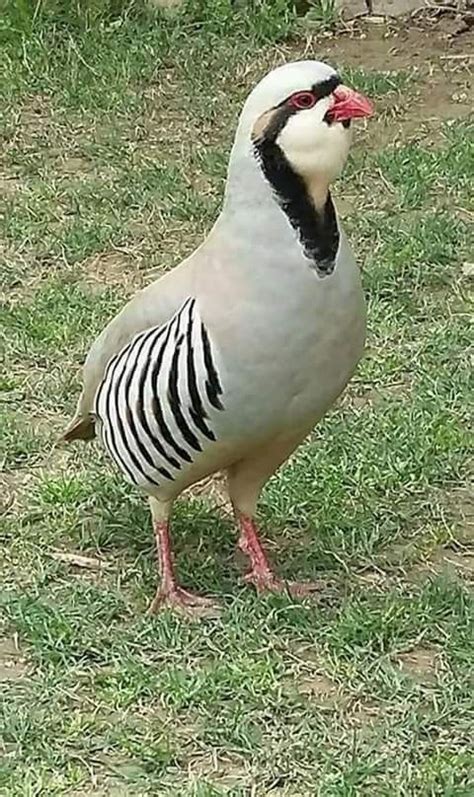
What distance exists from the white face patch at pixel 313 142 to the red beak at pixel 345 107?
16mm

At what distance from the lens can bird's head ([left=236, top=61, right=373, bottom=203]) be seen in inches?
166

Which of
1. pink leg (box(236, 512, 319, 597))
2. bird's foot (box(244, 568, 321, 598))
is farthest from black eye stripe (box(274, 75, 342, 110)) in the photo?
bird's foot (box(244, 568, 321, 598))

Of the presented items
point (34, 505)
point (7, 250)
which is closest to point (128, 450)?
point (34, 505)

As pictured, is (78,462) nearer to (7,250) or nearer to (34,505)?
(34,505)

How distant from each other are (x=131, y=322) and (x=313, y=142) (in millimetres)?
726

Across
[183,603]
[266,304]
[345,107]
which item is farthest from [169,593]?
[345,107]

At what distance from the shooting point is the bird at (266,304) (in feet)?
13.8

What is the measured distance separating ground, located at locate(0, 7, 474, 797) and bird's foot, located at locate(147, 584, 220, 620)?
5cm

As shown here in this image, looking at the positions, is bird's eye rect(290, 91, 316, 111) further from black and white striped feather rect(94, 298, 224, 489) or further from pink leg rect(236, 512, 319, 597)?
pink leg rect(236, 512, 319, 597)

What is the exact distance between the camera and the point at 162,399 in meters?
4.41

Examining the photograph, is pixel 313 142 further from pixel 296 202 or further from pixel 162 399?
pixel 162 399

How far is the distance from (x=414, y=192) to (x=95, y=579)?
3.37 m

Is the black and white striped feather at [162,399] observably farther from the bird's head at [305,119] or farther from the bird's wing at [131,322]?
the bird's head at [305,119]

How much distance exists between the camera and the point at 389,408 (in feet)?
18.9
